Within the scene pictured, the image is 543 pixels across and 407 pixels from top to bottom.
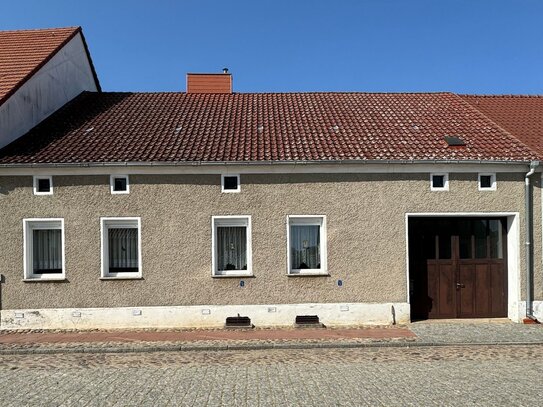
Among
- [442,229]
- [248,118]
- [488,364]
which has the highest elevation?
[248,118]

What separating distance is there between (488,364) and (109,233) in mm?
8733

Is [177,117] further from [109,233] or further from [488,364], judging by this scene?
[488,364]

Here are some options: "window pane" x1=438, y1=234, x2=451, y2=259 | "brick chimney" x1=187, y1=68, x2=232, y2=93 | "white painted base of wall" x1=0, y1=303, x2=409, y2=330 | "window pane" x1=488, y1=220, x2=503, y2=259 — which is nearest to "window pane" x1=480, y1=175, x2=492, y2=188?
"window pane" x1=488, y1=220, x2=503, y2=259

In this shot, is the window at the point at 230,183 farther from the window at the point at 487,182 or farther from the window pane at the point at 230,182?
the window at the point at 487,182

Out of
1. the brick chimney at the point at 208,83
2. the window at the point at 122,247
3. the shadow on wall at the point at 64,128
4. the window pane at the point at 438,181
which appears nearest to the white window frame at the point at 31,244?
the window at the point at 122,247

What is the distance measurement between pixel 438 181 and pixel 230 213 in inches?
205

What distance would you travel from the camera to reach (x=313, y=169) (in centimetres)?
1091

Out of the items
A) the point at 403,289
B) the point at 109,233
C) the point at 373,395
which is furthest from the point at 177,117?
the point at 373,395

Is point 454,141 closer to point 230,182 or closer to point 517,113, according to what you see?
point 517,113

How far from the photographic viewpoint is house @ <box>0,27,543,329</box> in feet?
35.2

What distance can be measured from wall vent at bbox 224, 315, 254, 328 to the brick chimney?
962 cm

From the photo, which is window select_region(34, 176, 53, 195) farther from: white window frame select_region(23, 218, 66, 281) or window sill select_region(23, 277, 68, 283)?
window sill select_region(23, 277, 68, 283)

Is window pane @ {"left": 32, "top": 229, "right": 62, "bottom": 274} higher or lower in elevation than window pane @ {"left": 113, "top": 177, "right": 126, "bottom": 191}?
lower

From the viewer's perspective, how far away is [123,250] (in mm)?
11117
